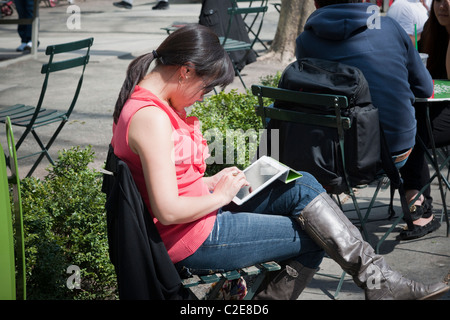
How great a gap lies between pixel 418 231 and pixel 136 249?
93.2 inches

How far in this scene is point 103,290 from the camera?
3.17 metres

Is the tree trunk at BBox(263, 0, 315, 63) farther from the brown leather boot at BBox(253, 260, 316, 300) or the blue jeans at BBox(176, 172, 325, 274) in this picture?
the brown leather boot at BBox(253, 260, 316, 300)

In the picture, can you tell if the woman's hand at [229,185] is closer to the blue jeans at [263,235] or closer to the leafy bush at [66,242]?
the blue jeans at [263,235]

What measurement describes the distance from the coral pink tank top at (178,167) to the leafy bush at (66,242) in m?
0.75

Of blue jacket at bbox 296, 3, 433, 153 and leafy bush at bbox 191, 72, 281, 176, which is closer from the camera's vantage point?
blue jacket at bbox 296, 3, 433, 153

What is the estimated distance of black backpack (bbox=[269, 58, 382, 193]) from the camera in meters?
3.12

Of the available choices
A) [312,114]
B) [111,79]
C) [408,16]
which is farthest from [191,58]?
[111,79]

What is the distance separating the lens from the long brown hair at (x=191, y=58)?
2.44 meters

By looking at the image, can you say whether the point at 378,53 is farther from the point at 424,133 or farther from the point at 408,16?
the point at 408,16

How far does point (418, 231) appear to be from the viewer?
404 centimetres

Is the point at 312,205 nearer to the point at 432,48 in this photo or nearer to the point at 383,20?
the point at 383,20

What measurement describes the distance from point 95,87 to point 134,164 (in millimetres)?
5811

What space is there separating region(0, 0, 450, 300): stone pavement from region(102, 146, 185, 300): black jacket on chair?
1.29 metres

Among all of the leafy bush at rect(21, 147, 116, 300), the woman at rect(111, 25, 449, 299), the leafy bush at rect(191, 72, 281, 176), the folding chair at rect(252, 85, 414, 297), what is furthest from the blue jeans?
the leafy bush at rect(191, 72, 281, 176)
